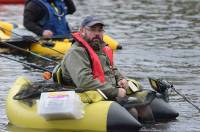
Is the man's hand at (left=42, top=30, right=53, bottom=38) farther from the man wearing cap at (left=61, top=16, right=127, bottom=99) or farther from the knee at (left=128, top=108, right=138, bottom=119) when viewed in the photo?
the knee at (left=128, top=108, right=138, bottom=119)

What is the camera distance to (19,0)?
1132 inches

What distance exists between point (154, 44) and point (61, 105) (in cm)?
869

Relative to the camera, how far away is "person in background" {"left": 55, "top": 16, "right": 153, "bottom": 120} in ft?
29.7

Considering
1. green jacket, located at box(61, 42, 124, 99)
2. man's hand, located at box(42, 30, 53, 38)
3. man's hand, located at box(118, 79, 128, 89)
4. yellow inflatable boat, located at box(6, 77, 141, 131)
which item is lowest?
man's hand, located at box(42, 30, 53, 38)

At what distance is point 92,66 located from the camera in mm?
9211

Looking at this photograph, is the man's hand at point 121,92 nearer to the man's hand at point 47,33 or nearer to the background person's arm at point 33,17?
the man's hand at point 47,33

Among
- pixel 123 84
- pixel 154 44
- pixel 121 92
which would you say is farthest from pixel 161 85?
pixel 154 44

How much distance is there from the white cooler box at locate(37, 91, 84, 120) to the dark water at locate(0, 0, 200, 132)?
0.85 metres

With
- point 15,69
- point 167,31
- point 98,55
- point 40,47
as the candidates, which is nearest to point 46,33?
point 40,47

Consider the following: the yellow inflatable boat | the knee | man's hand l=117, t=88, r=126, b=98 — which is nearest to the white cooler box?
the yellow inflatable boat

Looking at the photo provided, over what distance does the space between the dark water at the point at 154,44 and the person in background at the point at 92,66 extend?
631 mm

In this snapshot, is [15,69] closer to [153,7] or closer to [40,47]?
[40,47]

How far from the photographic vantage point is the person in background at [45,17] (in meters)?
15.7

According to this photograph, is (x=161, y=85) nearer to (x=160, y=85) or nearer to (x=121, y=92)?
(x=160, y=85)
